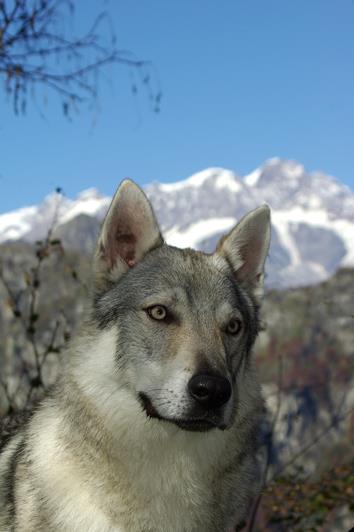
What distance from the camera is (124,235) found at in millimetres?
5145

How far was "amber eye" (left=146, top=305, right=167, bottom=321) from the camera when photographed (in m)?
4.60

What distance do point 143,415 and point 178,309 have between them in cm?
76

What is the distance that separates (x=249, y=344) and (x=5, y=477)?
2033 millimetres

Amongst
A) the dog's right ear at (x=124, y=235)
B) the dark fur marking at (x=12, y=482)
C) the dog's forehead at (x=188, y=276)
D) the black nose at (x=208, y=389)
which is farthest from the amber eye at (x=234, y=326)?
the dark fur marking at (x=12, y=482)

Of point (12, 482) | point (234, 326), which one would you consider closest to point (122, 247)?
point (234, 326)

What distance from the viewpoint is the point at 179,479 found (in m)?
4.43

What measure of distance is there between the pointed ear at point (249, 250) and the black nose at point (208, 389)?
1600mm

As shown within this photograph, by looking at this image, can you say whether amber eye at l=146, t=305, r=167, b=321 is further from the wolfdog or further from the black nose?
the black nose

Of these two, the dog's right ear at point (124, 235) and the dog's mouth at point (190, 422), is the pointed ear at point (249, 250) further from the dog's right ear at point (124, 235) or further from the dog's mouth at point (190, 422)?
the dog's mouth at point (190, 422)

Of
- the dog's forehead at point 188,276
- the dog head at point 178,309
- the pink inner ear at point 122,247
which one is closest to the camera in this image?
the dog head at point 178,309

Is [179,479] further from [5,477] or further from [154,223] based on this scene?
[154,223]

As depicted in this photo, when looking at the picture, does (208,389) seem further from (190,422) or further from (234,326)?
(234,326)

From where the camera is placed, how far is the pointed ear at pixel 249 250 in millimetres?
5492

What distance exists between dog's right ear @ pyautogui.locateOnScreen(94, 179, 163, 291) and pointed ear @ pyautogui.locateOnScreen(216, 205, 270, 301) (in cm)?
67
